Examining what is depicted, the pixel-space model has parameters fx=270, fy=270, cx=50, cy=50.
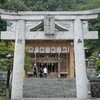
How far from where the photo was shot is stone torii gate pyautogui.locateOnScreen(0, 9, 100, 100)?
16.5 m

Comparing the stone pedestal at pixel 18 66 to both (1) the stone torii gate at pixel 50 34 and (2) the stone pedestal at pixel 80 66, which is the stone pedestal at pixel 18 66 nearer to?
(1) the stone torii gate at pixel 50 34

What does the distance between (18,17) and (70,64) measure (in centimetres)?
1544

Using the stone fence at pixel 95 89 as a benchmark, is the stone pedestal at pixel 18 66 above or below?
above

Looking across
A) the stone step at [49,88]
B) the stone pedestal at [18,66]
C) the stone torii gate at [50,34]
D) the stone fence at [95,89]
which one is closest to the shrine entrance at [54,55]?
the stone step at [49,88]

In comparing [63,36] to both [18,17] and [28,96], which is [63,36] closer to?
[18,17]

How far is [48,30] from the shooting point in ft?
56.6

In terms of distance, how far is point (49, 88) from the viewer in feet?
74.0

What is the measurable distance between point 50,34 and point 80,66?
110 inches

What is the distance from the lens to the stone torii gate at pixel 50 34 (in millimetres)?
16469

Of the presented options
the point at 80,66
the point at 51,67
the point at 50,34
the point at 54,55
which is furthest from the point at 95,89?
the point at 51,67

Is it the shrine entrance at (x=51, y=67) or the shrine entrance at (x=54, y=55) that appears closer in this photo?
the shrine entrance at (x=54, y=55)

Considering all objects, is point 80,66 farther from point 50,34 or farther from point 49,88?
point 49,88

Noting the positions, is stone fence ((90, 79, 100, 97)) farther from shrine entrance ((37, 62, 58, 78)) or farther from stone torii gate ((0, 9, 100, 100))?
shrine entrance ((37, 62, 58, 78))

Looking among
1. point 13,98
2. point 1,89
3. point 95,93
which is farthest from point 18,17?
point 95,93
